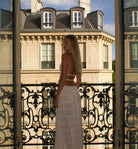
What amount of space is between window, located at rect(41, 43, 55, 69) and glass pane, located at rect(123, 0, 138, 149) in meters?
19.6

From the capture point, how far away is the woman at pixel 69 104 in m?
2.50

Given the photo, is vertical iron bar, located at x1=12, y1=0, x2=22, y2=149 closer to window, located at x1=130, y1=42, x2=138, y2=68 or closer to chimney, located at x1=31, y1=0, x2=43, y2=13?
window, located at x1=130, y1=42, x2=138, y2=68

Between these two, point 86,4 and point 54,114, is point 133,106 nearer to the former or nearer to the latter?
point 54,114

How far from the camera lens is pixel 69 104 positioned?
8.41ft

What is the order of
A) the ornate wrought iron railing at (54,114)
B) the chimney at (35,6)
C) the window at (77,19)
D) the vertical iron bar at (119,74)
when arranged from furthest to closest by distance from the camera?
1. the chimney at (35,6)
2. the window at (77,19)
3. the ornate wrought iron railing at (54,114)
4. the vertical iron bar at (119,74)

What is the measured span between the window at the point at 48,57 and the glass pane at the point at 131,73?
64.3 feet

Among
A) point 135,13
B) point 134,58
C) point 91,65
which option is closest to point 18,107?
point 134,58

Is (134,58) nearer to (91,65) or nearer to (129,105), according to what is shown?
(129,105)

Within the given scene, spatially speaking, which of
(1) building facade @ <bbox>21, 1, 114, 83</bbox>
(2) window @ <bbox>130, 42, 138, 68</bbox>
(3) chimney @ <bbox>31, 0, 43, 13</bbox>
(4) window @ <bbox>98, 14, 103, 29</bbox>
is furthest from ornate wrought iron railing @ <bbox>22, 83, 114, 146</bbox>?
(3) chimney @ <bbox>31, 0, 43, 13</bbox>

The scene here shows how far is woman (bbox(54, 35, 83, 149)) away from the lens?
2500mm

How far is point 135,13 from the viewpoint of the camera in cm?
214

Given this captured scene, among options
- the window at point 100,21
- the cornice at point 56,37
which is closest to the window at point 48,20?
the cornice at point 56,37

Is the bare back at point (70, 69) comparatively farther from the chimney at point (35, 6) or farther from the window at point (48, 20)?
the chimney at point (35, 6)

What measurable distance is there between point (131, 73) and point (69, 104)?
860mm
